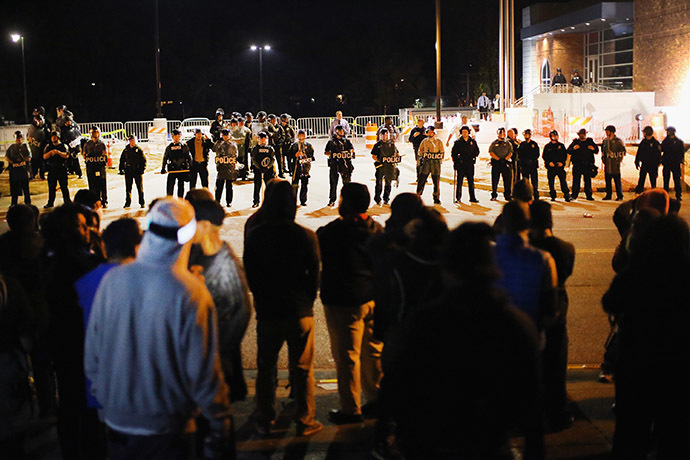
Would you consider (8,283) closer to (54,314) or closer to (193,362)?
(54,314)

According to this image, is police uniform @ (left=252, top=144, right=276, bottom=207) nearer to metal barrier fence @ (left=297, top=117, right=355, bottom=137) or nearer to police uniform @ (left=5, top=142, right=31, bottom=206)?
police uniform @ (left=5, top=142, right=31, bottom=206)

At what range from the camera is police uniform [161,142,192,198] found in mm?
19250

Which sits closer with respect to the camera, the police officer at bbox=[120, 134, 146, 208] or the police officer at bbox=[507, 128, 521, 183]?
the police officer at bbox=[120, 134, 146, 208]

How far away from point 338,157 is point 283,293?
46.6 ft

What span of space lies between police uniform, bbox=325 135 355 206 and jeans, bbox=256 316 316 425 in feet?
45.6

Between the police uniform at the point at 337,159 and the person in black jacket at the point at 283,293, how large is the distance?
543 inches

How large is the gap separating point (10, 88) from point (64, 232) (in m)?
63.2

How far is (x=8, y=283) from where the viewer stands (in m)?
4.48


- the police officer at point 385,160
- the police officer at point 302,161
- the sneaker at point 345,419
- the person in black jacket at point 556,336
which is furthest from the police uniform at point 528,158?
the sneaker at point 345,419

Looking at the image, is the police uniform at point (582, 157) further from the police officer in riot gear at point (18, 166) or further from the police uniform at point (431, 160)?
the police officer in riot gear at point (18, 166)

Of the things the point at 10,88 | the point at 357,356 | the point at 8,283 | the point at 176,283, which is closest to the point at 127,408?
the point at 176,283

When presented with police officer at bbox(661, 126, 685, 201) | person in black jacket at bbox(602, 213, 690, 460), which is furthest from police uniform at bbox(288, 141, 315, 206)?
person in black jacket at bbox(602, 213, 690, 460)

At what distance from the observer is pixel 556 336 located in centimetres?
594

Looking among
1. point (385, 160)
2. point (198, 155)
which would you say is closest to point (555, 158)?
point (385, 160)
